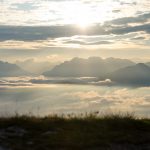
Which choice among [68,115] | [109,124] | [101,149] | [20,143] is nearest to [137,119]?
[109,124]

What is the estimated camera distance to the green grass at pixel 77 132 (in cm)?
1101

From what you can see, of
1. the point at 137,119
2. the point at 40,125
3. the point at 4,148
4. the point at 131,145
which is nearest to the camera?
the point at 4,148

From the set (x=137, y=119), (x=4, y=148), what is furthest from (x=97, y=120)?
(x=4, y=148)

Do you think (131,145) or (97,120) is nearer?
(131,145)

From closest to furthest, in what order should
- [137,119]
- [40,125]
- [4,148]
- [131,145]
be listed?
[4,148] < [131,145] < [40,125] < [137,119]

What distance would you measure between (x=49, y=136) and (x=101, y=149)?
1.60 meters

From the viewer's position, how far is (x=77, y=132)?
39.3 feet

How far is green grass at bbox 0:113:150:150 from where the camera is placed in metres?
11.0

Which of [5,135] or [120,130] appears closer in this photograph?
[5,135]

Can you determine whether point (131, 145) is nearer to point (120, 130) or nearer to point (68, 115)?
point (120, 130)

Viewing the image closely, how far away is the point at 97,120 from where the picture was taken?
13289 millimetres

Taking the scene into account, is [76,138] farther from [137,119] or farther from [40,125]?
[137,119]

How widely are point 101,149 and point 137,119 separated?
3328 millimetres

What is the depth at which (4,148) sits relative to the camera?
10.6 metres
